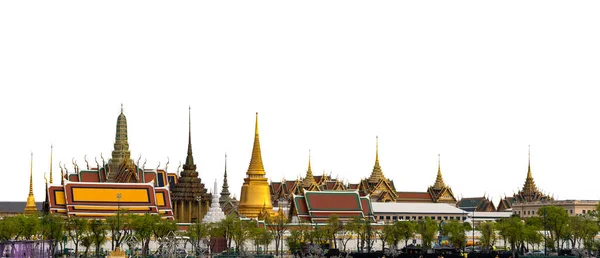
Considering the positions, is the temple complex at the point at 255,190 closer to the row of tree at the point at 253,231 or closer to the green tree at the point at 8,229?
the row of tree at the point at 253,231

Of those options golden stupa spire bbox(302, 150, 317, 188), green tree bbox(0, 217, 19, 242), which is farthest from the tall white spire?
golden stupa spire bbox(302, 150, 317, 188)

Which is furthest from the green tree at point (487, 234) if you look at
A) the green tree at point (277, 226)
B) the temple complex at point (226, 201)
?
the temple complex at point (226, 201)

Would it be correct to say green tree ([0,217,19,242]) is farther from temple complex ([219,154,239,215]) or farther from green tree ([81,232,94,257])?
temple complex ([219,154,239,215])

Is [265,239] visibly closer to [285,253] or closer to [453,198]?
[285,253]

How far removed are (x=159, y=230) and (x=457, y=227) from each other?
92.3 ft

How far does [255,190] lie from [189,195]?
863cm

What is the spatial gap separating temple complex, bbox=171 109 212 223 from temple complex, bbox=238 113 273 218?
201 inches

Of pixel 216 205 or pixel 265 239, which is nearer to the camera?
pixel 265 239

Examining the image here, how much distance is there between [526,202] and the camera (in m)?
158

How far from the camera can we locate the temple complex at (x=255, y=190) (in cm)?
12231

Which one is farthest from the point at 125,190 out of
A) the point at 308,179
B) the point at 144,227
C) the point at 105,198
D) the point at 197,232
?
the point at 308,179

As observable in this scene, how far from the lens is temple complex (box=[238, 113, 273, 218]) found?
122 metres

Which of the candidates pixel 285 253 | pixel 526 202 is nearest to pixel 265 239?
pixel 285 253

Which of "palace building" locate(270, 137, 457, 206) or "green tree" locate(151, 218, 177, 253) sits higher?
"palace building" locate(270, 137, 457, 206)
